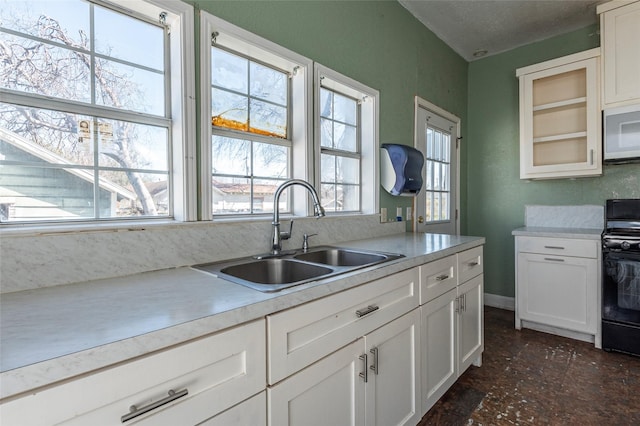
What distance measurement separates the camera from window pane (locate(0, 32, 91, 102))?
Result: 3.47ft

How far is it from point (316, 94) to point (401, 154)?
83 cm

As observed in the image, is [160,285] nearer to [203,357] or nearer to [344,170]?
[203,357]

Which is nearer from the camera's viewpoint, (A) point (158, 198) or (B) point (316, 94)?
(A) point (158, 198)

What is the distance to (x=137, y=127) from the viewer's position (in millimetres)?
1330

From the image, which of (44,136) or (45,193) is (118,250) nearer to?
(45,193)

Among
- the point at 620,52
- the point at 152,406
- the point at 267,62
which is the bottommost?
the point at 152,406

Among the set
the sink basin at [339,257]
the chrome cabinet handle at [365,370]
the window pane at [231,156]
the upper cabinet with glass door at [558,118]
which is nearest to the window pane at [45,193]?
the window pane at [231,156]

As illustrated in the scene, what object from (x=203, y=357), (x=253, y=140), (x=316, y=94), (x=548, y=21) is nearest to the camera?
(x=203, y=357)

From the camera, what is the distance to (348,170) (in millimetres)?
2383

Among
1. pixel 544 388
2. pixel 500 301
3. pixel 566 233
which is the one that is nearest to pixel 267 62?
pixel 544 388

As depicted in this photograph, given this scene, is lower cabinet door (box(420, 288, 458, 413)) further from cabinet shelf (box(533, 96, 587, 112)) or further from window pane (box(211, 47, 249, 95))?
cabinet shelf (box(533, 96, 587, 112))

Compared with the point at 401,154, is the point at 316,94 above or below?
above

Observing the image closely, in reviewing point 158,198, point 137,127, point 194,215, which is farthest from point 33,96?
point 194,215

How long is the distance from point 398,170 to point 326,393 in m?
1.70
